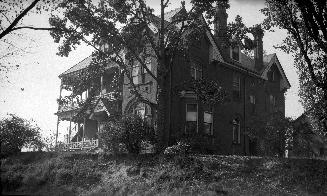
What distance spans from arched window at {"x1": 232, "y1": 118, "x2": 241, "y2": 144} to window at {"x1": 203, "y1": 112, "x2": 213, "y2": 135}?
3.47 meters

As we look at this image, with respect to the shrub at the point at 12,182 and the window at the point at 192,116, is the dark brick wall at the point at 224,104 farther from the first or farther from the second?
the shrub at the point at 12,182

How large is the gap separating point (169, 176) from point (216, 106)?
464 inches

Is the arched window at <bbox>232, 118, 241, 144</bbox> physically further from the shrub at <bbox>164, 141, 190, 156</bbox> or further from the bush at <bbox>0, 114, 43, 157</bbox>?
the bush at <bbox>0, 114, 43, 157</bbox>

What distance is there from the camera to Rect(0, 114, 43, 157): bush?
2544cm

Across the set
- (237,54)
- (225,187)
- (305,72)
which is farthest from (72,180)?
(237,54)

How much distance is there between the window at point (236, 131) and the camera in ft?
103

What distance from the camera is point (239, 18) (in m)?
22.0

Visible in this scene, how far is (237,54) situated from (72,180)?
20.5 meters

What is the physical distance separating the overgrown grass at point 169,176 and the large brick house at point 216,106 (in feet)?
18.4

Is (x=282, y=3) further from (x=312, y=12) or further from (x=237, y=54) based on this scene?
(x=237, y=54)

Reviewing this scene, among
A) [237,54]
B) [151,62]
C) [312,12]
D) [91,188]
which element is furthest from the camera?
[237,54]

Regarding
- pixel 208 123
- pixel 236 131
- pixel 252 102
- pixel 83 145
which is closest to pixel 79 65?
pixel 83 145

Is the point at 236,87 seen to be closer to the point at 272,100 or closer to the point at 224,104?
the point at 272,100

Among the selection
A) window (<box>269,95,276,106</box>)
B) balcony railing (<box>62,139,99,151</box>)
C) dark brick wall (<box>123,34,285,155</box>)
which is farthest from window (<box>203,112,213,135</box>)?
window (<box>269,95,276,106</box>)
